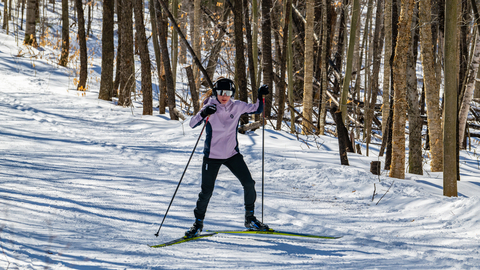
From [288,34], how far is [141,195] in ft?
28.9

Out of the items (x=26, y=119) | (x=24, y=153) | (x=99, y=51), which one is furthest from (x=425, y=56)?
(x=99, y=51)

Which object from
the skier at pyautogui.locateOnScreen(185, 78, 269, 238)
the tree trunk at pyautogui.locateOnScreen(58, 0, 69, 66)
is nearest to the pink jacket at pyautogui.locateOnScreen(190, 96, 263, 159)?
the skier at pyautogui.locateOnScreen(185, 78, 269, 238)

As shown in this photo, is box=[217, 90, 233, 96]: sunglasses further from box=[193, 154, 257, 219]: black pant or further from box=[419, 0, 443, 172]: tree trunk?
box=[419, 0, 443, 172]: tree trunk

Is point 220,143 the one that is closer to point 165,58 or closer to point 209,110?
point 209,110

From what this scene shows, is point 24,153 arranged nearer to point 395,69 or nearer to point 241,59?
point 241,59

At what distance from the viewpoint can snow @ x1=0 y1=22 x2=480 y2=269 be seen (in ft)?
13.0

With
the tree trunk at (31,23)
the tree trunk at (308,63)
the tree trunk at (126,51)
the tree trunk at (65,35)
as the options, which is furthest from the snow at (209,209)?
the tree trunk at (31,23)

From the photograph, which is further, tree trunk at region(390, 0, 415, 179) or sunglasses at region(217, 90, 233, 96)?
tree trunk at region(390, 0, 415, 179)

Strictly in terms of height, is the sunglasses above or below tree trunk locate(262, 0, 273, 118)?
below

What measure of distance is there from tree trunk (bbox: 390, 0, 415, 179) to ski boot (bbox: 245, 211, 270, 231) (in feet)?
13.6

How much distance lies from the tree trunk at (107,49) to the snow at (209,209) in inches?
220

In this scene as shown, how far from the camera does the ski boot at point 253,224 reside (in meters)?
4.86

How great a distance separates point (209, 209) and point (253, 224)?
115cm

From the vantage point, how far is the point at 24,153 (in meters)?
8.45
